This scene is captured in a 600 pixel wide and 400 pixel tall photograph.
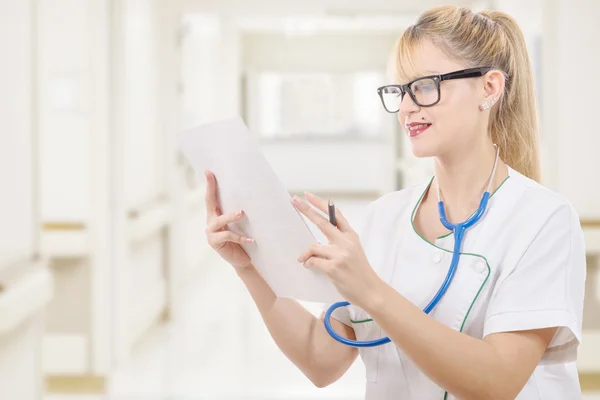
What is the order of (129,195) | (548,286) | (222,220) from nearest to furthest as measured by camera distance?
1. (548,286)
2. (222,220)
3. (129,195)

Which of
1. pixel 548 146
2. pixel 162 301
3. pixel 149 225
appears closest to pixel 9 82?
pixel 149 225

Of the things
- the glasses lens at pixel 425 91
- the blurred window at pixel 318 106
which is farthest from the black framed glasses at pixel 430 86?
the blurred window at pixel 318 106

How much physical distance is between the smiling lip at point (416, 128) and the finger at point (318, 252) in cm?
29

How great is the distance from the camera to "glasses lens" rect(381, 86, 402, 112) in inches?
48.4

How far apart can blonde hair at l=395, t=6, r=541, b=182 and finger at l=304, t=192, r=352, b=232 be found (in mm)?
277

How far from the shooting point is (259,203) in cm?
116

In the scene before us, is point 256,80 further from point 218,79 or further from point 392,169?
point 218,79

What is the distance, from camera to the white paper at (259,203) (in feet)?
3.62

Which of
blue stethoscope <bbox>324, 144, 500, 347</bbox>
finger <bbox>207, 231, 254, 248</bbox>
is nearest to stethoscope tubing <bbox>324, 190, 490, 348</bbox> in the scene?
blue stethoscope <bbox>324, 144, 500, 347</bbox>

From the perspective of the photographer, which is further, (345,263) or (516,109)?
(516,109)

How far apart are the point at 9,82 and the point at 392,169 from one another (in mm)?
9487

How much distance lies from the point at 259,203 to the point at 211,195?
0.13 metres

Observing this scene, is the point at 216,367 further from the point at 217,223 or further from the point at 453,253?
the point at 453,253

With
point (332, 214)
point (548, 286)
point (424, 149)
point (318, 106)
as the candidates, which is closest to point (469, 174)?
point (424, 149)
